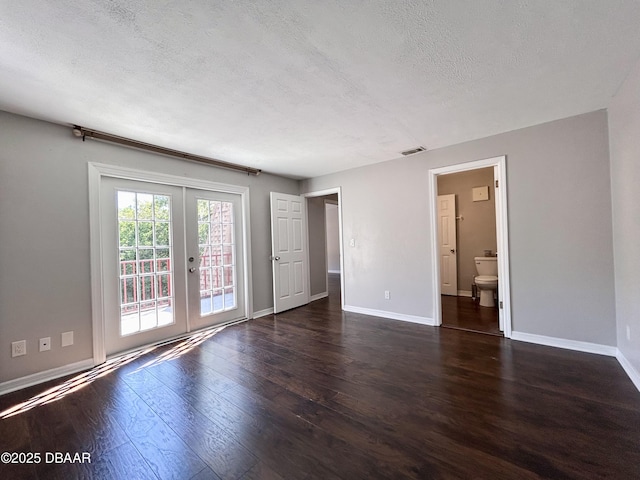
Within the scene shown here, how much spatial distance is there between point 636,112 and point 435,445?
2.56 meters

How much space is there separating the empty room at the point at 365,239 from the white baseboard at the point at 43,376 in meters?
0.02

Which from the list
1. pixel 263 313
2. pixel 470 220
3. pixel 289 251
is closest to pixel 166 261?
pixel 263 313

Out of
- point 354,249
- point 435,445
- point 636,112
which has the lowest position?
point 435,445

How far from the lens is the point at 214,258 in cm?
383

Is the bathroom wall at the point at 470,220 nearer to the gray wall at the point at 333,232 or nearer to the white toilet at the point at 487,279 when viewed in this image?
the white toilet at the point at 487,279

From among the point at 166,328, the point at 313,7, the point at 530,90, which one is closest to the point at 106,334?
the point at 166,328

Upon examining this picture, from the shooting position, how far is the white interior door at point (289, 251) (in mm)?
4445

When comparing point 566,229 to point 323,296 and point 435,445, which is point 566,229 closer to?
point 435,445

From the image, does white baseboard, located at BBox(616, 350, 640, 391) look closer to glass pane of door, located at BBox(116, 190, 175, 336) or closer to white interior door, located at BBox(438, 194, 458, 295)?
white interior door, located at BBox(438, 194, 458, 295)

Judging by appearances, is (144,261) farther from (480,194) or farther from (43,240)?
(480,194)

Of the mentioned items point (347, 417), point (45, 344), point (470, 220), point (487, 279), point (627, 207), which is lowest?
point (347, 417)

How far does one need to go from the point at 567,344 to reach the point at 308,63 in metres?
3.47

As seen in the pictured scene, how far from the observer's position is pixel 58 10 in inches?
50.6

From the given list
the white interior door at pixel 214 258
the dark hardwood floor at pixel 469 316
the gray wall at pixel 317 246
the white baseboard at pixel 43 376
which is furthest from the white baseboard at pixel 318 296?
the white baseboard at pixel 43 376
